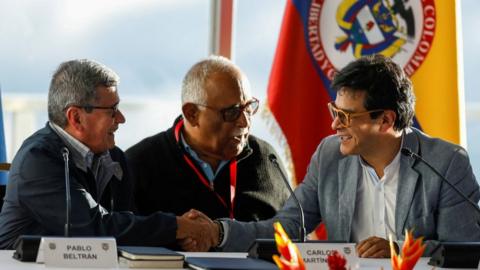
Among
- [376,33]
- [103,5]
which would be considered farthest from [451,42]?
[103,5]

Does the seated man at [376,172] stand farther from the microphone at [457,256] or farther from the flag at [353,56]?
the flag at [353,56]

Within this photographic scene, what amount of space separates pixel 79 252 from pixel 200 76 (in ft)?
5.52

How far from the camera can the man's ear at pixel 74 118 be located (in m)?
3.33

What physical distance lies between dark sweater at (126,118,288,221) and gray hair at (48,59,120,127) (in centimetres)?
61

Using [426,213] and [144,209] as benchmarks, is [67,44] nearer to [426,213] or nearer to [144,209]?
[144,209]

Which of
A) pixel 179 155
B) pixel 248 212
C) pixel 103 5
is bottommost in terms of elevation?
pixel 248 212

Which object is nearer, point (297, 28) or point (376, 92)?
point (376, 92)

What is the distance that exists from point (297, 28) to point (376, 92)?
4.34 feet

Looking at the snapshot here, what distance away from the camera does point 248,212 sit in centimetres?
394

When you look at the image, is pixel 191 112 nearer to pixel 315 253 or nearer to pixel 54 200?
pixel 54 200

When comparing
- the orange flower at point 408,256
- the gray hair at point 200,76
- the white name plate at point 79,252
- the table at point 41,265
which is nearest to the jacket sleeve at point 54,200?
the table at point 41,265

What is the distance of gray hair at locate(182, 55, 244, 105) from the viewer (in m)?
3.94

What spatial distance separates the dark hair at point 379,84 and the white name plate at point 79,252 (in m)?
1.43

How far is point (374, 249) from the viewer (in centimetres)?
300
